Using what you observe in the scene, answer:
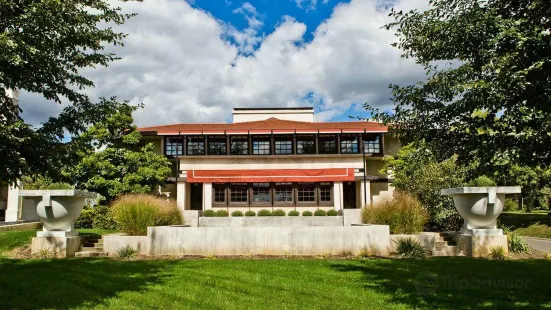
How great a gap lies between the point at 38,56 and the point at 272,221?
2044 cm

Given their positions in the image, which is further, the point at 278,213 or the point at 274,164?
the point at 274,164


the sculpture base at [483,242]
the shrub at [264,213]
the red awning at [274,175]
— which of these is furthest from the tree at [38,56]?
the red awning at [274,175]

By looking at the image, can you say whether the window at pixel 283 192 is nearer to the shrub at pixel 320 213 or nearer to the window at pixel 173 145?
the shrub at pixel 320 213

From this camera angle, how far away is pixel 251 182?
103 ft

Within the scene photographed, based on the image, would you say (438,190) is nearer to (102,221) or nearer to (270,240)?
(270,240)

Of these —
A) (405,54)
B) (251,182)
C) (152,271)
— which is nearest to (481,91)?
(405,54)

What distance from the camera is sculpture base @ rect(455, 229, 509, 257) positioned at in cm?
1250

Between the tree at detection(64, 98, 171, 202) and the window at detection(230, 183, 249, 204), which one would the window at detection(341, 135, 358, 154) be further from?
the tree at detection(64, 98, 171, 202)

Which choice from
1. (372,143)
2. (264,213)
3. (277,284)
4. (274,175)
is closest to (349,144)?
(372,143)

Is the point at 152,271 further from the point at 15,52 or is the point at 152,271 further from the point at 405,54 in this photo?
the point at 405,54

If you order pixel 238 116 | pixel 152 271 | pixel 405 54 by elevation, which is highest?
pixel 238 116

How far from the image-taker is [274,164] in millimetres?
32938

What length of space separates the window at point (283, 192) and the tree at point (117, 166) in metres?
8.30

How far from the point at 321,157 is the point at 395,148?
713cm
